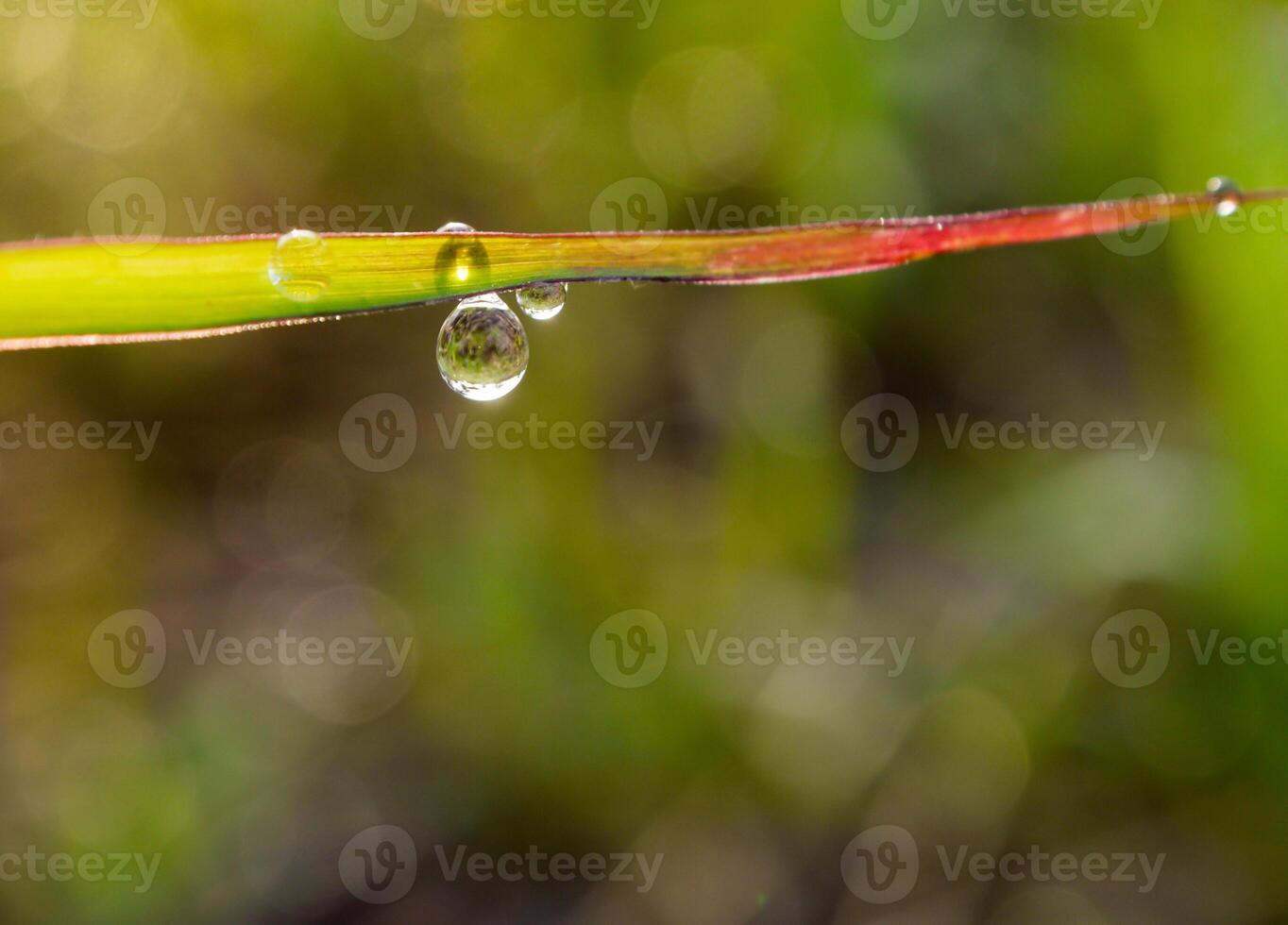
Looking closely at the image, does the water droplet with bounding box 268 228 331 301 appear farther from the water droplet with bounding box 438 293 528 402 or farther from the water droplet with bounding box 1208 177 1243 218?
the water droplet with bounding box 1208 177 1243 218

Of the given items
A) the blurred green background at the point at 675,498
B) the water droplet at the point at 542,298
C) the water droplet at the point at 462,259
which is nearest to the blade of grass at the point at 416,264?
the water droplet at the point at 462,259

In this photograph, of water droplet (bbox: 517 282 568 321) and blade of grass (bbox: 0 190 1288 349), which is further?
water droplet (bbox: 517 282 568 321)

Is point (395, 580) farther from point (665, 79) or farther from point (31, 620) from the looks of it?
point (665, 79)

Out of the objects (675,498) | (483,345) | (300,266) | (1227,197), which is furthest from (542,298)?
(675,498)

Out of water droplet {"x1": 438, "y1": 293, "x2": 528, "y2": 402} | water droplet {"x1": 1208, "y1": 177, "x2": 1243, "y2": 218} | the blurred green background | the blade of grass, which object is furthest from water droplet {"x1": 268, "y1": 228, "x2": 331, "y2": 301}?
the blurred green background

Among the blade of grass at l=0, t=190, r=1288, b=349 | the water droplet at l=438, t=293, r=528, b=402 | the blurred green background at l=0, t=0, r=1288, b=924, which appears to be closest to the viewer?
the blade of grass at l=0, t=190, r=1288, b=349

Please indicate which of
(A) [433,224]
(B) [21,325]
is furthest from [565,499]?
(B) [21,325]

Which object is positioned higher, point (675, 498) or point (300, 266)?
point (675, 498)

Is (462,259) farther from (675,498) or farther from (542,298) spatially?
(675,498)
